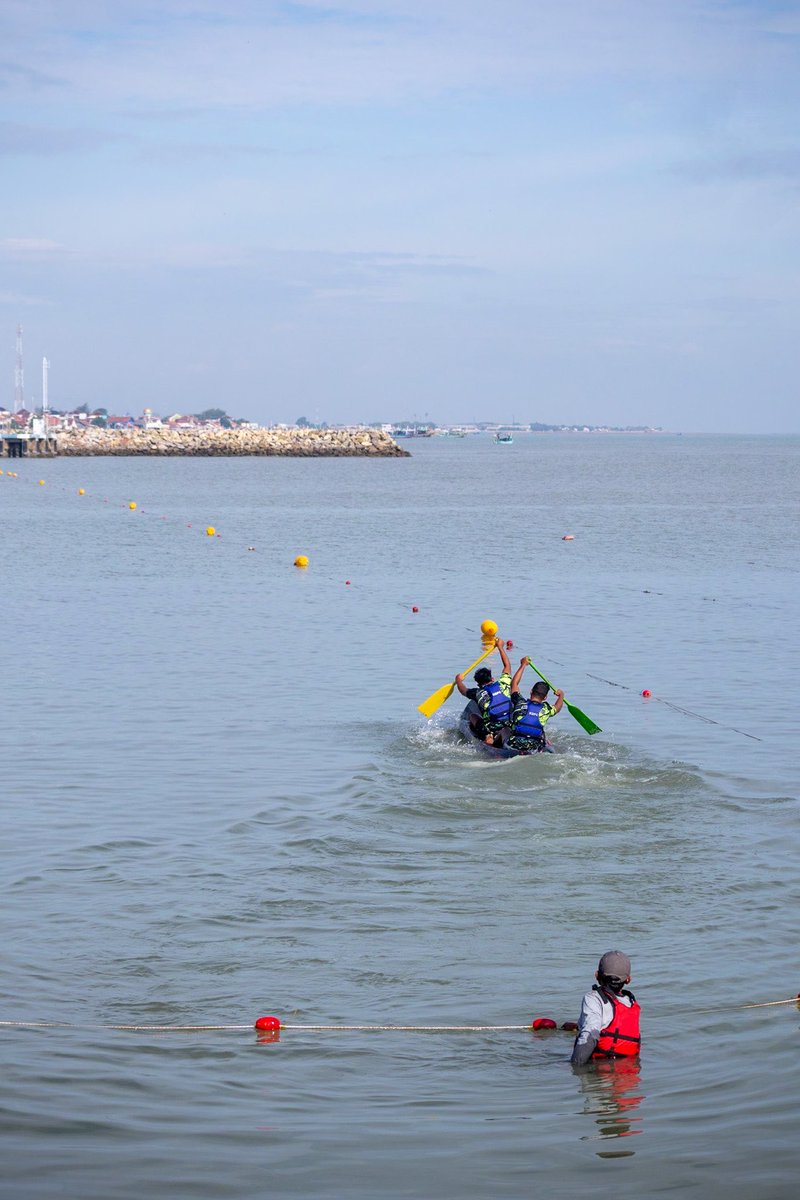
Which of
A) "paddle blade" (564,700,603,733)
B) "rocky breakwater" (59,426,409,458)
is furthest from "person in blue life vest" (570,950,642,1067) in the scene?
"rocky breakwater" (59,426,409,458)

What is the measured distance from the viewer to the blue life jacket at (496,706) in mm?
19297

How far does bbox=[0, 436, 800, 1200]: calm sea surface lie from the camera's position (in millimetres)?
8523

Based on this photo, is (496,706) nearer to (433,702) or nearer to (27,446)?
(433,702)

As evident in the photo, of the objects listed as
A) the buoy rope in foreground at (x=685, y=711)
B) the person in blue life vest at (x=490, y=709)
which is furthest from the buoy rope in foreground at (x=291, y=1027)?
the buoy rope in foreground at (x=685, y=711)

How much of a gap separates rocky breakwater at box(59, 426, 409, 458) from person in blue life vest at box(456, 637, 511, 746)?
138 m

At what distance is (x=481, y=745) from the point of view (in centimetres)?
1958

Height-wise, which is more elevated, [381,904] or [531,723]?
[531,723]

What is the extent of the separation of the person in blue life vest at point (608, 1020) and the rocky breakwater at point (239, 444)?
148 meters

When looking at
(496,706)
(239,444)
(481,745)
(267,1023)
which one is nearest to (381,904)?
(267,1023)

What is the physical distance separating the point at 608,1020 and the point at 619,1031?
0.11 m

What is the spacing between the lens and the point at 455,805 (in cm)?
1705

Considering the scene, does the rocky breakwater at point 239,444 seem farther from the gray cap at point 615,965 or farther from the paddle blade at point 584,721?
the gray cap at point 615,965

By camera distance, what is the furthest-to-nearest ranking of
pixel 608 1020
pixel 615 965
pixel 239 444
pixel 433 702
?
pixel 239 444 → pixel 433 702 → pixel 608 1020 → pixel 615 965

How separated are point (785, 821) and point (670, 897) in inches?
124
